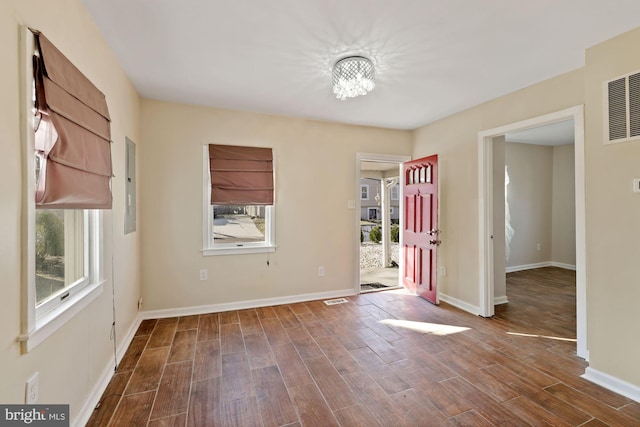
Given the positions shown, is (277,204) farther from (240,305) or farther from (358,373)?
(358,373)

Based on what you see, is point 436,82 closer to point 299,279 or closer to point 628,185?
point 628,185

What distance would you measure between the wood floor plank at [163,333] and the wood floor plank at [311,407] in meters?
1.47

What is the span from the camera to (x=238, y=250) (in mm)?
3662

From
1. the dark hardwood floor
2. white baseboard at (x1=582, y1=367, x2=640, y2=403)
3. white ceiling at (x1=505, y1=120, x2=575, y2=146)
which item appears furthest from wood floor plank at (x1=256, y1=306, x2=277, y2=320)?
white ceiling at (x1=505, y1=120, x2=575, y2=146)

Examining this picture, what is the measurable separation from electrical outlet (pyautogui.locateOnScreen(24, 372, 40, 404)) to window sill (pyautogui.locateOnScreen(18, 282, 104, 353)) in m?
0.14

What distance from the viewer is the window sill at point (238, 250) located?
3.54 meters

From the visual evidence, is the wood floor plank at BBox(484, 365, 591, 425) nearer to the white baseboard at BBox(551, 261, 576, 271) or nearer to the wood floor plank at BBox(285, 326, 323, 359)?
the wood floor plank at BBox(285, 326, 323, 359)

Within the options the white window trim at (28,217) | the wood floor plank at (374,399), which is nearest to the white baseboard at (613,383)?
the wood floor plank at (374,399)

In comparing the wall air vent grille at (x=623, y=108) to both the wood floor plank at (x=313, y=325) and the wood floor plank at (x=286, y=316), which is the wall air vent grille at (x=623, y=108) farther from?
the wood floor plank at (x=286, y=316)

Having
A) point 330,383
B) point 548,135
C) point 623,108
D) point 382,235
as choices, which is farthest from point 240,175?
point 548,135

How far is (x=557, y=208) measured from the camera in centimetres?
601

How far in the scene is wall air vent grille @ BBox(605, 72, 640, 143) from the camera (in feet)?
6.48

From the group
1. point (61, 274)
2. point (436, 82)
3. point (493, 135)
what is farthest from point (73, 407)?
point (493, 135)

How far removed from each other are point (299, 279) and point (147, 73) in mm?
2875
